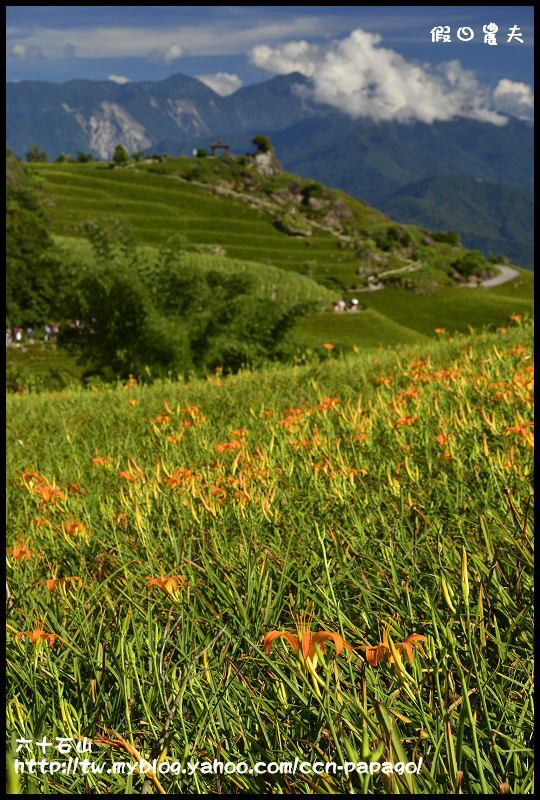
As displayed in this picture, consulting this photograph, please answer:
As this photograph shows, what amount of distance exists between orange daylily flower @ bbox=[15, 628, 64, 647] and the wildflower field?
13 mm

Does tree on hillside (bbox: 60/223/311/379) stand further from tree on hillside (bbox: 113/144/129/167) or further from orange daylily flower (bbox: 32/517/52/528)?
tree on hillside (bbox: 113/144/129/167)

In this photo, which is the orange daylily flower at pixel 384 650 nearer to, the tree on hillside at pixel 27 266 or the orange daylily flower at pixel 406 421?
the orange daylily flower at pixel 406 421

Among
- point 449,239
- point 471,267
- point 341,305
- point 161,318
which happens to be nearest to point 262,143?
point 449,239

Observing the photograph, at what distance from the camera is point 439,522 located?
1.76m

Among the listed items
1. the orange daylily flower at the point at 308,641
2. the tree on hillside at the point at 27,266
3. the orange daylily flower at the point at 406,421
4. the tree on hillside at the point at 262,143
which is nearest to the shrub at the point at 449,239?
the tree on hillside at the point at 262,143

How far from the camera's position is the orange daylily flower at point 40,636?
47.6 inches

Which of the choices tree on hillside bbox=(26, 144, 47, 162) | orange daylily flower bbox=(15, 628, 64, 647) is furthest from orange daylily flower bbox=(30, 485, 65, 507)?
tree on hillside bbox=(26, 144, 47, 162)

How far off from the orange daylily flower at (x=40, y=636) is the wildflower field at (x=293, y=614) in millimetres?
13

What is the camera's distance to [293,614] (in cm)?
135

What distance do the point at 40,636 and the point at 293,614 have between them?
547 millimetres

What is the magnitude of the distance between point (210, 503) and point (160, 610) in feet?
1.98

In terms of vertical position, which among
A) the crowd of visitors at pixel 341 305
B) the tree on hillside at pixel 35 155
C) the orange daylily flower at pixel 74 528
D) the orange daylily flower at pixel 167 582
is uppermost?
the tree on hillside at pixel 35 155

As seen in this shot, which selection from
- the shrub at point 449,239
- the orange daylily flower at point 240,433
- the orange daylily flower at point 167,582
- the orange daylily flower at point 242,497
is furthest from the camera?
the shrub at point 449,239

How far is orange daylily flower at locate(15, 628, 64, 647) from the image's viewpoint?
3.96ft
